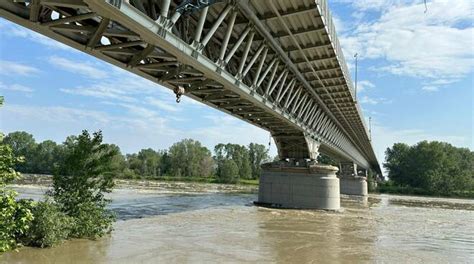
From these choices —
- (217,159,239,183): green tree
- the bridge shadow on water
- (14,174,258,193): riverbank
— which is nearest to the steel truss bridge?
the bridge shadow on water

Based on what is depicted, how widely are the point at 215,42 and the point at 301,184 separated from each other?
18.1m

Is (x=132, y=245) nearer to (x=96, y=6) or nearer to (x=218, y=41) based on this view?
(x=96, y=6)

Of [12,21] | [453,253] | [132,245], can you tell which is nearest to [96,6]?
[12,21]

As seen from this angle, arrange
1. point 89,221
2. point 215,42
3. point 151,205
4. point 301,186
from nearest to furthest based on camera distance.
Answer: point 89,221
point 215,42
point 151,205
point 301,186

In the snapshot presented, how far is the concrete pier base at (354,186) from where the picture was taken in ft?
219

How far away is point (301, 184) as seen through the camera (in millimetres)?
30781

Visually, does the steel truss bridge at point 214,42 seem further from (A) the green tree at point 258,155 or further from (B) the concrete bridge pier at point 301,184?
(A) the green tree at point 258,155

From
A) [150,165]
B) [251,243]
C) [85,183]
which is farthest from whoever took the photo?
[150,165]

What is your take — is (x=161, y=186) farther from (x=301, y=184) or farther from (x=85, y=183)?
(x=85, y=183)

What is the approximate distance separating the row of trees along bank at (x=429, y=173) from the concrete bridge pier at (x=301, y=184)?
233 feet

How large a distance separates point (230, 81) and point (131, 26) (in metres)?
5.92

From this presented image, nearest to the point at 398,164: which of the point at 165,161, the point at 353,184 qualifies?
the point at 353,184

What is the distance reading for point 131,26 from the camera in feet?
29.9

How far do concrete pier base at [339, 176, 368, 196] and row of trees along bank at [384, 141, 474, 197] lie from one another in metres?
31.9
